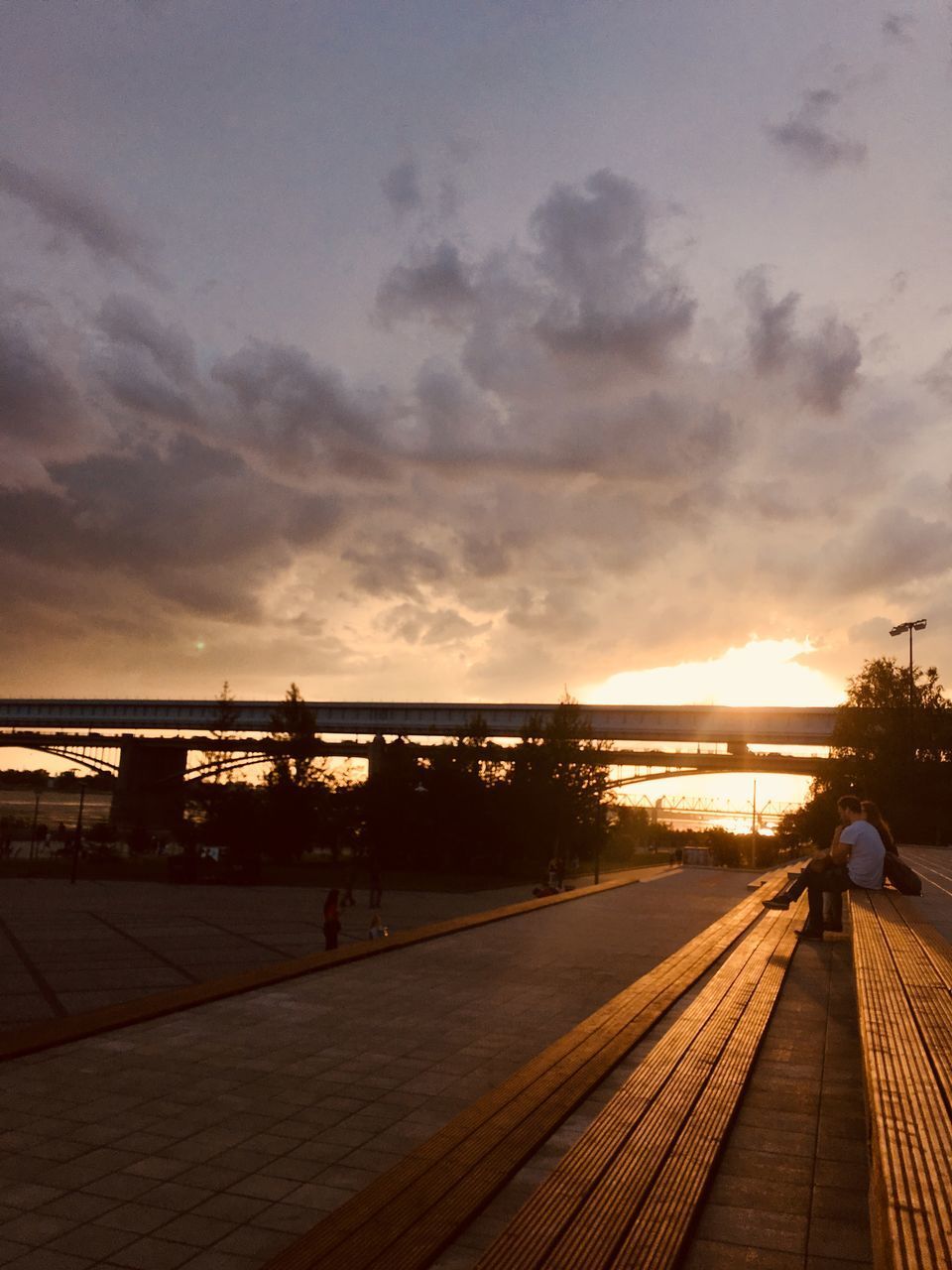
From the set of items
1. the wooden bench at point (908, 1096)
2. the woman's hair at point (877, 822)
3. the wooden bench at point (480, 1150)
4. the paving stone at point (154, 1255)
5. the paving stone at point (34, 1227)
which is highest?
the woman's hair at point (877, 822)

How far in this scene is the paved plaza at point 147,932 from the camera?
12664mm

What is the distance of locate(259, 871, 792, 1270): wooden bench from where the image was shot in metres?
3.83

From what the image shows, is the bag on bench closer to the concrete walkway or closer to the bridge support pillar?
the concrete walkway

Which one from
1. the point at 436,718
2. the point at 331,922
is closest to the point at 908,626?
the point at 331,922

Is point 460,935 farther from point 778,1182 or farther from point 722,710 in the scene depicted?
point 722,710

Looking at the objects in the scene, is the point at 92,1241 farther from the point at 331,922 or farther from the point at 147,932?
the point at 147,932

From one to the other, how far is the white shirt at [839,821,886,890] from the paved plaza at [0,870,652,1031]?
29.3ft

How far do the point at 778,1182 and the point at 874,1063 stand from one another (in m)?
0.80

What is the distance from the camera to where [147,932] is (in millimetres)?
18969

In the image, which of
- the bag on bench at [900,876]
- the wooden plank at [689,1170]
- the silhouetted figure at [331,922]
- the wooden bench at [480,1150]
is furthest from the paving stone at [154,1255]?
the silhouetted figure at [331,922]

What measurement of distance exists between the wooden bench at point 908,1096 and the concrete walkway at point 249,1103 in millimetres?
2648

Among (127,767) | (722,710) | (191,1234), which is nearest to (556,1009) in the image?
(191,1234)

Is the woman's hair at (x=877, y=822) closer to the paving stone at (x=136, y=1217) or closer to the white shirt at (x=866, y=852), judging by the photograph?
the white shirt at (x=866, y=852)

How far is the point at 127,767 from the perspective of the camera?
316 ft
